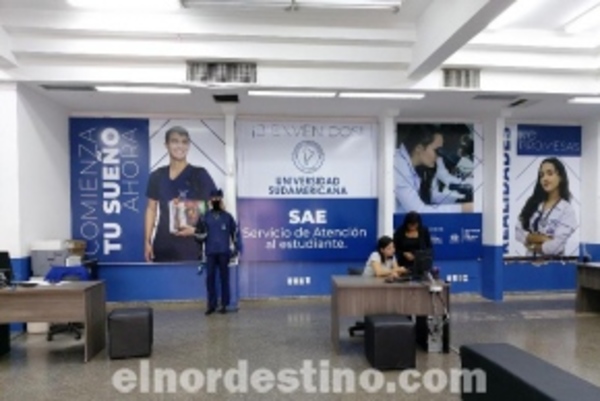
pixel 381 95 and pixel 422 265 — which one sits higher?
pixel 381 95

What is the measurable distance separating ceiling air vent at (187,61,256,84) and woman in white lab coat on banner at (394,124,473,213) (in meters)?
3.34

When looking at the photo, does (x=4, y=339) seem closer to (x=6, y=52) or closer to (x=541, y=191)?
(x=6, y=52)

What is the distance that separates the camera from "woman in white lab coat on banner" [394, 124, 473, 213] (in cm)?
760

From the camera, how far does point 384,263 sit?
16.8 ft

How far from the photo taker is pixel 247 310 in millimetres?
6699

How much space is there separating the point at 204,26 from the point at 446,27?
2.61m

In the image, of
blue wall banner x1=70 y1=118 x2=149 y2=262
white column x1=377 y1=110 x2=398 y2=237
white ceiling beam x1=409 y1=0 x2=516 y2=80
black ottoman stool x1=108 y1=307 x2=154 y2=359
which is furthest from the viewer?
white column x1=377 y1=110 x2=398 y2=237

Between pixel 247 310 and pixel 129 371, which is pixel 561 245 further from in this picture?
pixel 129 371

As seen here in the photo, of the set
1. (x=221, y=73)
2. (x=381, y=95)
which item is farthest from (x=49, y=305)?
(x=381, y=95)

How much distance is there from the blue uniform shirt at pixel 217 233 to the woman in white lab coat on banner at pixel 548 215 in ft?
17.3

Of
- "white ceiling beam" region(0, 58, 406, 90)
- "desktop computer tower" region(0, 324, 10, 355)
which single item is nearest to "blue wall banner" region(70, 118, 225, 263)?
"white ceiling beam" region(0, 58, 406, 90)

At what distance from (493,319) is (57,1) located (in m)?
6.72

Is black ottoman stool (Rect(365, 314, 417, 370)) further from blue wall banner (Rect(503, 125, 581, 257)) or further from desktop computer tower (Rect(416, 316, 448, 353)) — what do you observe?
blue wall banner (Rect(503, 125, 581, 257))

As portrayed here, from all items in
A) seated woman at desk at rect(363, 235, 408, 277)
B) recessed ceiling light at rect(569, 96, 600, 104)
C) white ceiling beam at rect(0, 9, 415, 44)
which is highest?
white ceiling beam at rect(0, 9, 415, 44)
